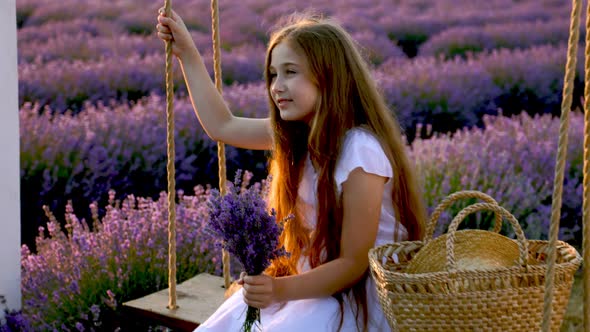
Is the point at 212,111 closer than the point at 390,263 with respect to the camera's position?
No

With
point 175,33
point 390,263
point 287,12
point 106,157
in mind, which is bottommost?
point 106,157

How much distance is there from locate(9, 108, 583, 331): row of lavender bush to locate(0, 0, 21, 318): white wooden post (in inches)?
5.8

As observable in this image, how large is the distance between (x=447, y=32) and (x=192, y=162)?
3.09 m

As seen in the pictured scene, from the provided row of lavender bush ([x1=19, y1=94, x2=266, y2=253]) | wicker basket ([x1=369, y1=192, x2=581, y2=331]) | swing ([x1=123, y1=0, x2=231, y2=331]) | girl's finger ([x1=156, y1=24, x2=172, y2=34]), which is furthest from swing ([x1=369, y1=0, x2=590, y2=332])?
row of lavender bush ([x1=19, y1=94, x2=266, y2=253])

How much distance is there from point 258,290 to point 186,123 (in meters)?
3.06

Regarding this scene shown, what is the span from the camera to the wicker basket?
56.7 inches

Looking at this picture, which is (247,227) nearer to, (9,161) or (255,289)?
(255,289)

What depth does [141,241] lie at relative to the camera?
2.84 meters

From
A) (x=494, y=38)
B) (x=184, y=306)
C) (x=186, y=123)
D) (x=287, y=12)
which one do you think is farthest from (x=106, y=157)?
(x=494, y=38)

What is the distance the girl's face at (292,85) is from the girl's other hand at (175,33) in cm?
33

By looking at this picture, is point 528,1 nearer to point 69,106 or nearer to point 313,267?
point 69,106

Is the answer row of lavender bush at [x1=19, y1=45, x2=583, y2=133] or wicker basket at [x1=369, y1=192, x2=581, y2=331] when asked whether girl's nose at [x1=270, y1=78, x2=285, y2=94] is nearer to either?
wicker basket at [x1=369, y1=192, x2=581, y2=331]

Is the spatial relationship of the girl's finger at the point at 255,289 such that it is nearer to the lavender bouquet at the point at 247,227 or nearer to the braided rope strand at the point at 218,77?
the lavender bouquet at the point at 247,227

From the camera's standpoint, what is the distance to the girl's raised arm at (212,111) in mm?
2148
